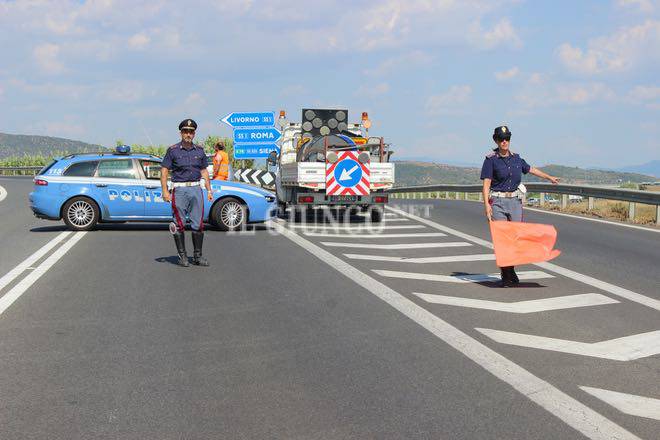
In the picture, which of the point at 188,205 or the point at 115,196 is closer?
the point at 188,205

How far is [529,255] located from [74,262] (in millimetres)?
6169

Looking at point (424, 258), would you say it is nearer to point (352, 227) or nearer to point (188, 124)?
point (188, 124)

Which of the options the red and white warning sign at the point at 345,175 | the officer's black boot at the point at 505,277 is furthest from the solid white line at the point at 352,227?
the officer's black boot at the point at 505,277

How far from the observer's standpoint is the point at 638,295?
28.1 feet

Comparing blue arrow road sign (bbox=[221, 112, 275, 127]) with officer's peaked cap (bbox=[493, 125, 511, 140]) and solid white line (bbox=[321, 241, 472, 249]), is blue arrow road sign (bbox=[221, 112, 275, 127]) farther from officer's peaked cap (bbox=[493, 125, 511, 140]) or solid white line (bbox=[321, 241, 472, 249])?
officer's peaked cap (bbox=[493, 125, 511, 140])

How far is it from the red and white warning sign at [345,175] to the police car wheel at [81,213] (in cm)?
519

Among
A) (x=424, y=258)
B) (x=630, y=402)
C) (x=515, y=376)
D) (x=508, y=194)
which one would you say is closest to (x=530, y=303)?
(x=508, y=194)

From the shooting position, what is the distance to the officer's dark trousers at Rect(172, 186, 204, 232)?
10.9 metres

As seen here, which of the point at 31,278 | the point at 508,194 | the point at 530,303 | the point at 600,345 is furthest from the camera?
the point at 31,278

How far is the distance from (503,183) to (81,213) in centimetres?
952

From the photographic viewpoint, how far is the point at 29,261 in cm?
1121

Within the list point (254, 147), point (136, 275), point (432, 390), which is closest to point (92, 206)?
point (136, 275)

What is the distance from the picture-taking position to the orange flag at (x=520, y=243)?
906 centimetres

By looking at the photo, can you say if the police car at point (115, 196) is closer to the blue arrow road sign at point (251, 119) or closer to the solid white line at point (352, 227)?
the solid white line at point (352, 227)
